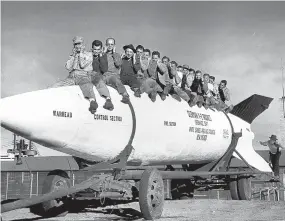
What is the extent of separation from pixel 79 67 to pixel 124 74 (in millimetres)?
1089

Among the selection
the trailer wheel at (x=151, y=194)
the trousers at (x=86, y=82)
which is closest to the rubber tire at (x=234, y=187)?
the trailer wheel at (x=151, y=194)

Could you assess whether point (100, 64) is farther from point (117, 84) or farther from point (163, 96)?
point (163, 96)

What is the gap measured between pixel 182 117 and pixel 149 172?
206 cm

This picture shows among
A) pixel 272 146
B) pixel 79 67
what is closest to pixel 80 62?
pixel 79 67

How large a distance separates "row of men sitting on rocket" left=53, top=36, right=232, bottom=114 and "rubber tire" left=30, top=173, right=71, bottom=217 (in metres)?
1.58

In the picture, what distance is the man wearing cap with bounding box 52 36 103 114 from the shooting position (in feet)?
22.7

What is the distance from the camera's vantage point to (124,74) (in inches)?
314

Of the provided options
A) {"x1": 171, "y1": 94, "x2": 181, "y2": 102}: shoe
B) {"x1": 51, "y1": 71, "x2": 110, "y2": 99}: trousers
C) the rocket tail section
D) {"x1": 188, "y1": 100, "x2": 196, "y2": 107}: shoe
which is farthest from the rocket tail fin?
{"x1": 51, "y1": 71, "x2": 110, "y2": 99}: trousers

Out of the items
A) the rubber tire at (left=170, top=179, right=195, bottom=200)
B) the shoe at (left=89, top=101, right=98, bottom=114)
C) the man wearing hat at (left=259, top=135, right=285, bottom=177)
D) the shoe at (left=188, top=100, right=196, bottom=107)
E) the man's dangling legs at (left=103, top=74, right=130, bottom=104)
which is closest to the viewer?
the shoe at (left=89, top=101, right=98, bottom=114)

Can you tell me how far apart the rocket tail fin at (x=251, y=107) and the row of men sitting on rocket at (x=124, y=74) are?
2260mm

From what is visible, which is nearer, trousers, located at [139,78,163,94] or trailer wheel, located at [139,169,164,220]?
trailer wheel, located at [139,169,164,220]

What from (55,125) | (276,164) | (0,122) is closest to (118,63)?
(55,125)

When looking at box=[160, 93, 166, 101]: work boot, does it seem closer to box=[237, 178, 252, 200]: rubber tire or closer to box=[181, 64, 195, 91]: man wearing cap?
box=[181, 64, 195, 91]: man wearing cap

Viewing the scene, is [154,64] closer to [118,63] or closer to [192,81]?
[118,63]
